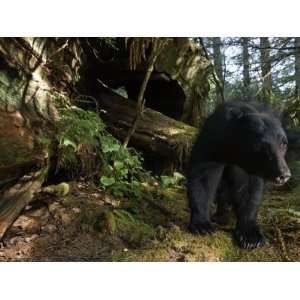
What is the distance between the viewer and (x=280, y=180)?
311 centimetres

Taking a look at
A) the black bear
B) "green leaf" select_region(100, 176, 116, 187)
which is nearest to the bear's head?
the black bear

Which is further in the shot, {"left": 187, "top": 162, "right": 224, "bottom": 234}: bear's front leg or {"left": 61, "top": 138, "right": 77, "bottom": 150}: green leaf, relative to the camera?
{"left": 61, "top": 138, "right": 77, "bottom": 150}: green leaf

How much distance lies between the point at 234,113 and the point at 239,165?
0.35 meters

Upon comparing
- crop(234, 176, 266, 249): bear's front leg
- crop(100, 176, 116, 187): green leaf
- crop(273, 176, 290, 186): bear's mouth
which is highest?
crop(273, 176, 290, 186): bear's mouth

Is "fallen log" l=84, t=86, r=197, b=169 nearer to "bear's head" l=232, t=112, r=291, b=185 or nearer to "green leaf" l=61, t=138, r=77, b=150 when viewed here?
"green leaf" l=61, t=138, r=77, b=150

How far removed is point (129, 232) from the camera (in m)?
3.24

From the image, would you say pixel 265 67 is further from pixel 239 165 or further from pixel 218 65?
pixel 239 165

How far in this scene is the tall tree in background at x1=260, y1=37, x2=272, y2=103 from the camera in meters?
3.47

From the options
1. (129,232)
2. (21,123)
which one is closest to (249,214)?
(129,232)

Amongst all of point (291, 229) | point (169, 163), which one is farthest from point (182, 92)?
point (291, 229)

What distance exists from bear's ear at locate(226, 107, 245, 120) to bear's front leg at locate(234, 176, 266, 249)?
0.42 m

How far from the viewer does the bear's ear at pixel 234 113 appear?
324 cm
